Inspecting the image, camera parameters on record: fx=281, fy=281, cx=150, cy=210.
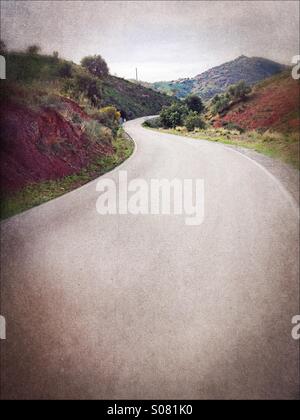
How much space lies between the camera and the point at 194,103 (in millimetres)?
5969

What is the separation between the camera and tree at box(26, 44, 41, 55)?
4812 millimetres

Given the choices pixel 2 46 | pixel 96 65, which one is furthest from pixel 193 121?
pixel 2 46

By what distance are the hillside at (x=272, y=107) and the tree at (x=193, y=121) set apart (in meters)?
0.60

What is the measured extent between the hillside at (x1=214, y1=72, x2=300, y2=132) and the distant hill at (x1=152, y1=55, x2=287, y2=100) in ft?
1.06

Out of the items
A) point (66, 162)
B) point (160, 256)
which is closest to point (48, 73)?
point (66, 162)

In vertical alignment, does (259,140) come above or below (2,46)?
below

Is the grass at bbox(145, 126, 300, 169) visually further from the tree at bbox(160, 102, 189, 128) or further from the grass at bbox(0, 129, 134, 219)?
the grass at bbox(0, 129, 134, 219)

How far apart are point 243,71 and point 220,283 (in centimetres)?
386

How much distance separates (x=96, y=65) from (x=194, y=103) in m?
2.14

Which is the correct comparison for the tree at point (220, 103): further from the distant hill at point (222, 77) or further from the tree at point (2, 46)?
the tree at point (2, 46)

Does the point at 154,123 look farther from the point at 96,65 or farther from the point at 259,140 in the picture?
the point at 259,140

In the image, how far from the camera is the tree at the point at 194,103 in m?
5.81

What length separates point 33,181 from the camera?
576cm

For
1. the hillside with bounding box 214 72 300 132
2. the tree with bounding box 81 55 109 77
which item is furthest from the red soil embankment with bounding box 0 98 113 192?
the hillside with bounding box 214 72 300 132
